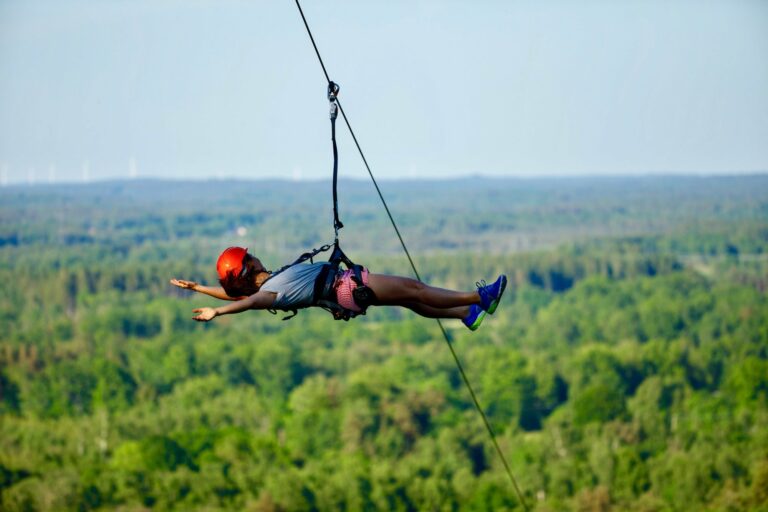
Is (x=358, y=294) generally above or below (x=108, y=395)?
above

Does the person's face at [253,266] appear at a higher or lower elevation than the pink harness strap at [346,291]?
higher

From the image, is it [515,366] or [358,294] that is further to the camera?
[515,366]

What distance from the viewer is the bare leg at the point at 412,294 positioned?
13484 millimetres

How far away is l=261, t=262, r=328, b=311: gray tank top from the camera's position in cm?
1316

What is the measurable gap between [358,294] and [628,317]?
12793 cm

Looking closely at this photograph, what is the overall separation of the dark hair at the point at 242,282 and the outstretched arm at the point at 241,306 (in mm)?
440

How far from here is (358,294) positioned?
13367 mm

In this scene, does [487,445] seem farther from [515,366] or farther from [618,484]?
[515,366]

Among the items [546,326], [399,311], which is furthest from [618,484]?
[399,311]

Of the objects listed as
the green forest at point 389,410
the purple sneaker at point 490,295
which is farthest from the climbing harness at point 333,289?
the green forest at point 389,410

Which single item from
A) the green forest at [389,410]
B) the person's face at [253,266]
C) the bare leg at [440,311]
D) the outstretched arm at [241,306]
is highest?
the person's face at [253,266]

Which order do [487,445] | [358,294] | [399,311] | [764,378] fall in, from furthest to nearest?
1. [399,311]
2. [764,378]
3. [487,445]
4. [358,294]

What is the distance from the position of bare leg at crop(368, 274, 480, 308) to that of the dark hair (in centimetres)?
125

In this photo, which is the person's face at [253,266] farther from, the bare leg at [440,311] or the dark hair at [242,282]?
the bare leg at [440,311]
